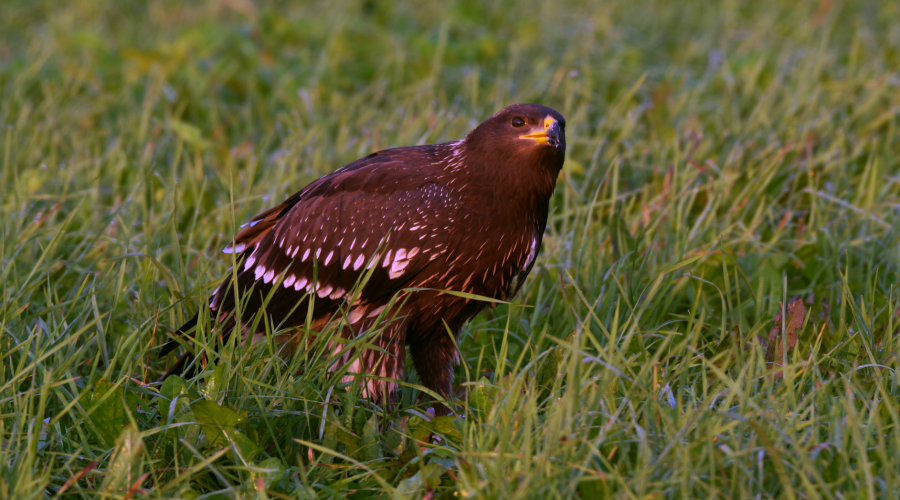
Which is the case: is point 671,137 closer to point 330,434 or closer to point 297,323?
point 297,323

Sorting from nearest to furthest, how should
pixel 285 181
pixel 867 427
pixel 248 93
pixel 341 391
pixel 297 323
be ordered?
pixel 867 427
pixel 341 391
pixel 297 323
pixel 285 181
pixel 248 93

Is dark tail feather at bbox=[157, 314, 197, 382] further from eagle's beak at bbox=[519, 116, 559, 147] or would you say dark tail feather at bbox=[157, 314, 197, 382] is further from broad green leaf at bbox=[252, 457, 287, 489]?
eagle's beak at bbox=[519, 116, 559, 147]

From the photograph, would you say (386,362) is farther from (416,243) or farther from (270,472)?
(270,472)

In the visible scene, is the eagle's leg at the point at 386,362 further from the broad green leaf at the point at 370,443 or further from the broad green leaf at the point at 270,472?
the broad green leaf at the point at 270,472

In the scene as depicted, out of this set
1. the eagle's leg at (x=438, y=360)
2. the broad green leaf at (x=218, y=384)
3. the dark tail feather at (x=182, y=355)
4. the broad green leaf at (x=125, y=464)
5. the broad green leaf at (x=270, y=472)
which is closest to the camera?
the broad green leaf at (x=125, y=464)

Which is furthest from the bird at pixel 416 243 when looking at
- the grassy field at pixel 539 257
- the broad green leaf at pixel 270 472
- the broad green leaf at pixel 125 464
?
the broad green leaf at pixel 125 464

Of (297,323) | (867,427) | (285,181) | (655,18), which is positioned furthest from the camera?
(655,18)

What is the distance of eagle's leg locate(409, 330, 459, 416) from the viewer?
340cm

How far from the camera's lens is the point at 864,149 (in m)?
5.19

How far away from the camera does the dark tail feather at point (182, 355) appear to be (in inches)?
123

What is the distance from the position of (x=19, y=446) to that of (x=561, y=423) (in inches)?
55.3

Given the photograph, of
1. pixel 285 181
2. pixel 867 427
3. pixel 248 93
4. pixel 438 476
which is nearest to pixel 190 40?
pixel 248 93

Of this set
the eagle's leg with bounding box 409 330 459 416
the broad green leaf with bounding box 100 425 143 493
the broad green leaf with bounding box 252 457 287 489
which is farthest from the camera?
the eagle's leg with bounding box 409 330 459 416

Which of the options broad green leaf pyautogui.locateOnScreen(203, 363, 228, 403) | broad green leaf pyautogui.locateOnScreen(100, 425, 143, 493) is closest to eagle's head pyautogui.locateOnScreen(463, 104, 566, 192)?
broad green leaf pyautogui.locateOnScreen(203, 363, 228, 403)
